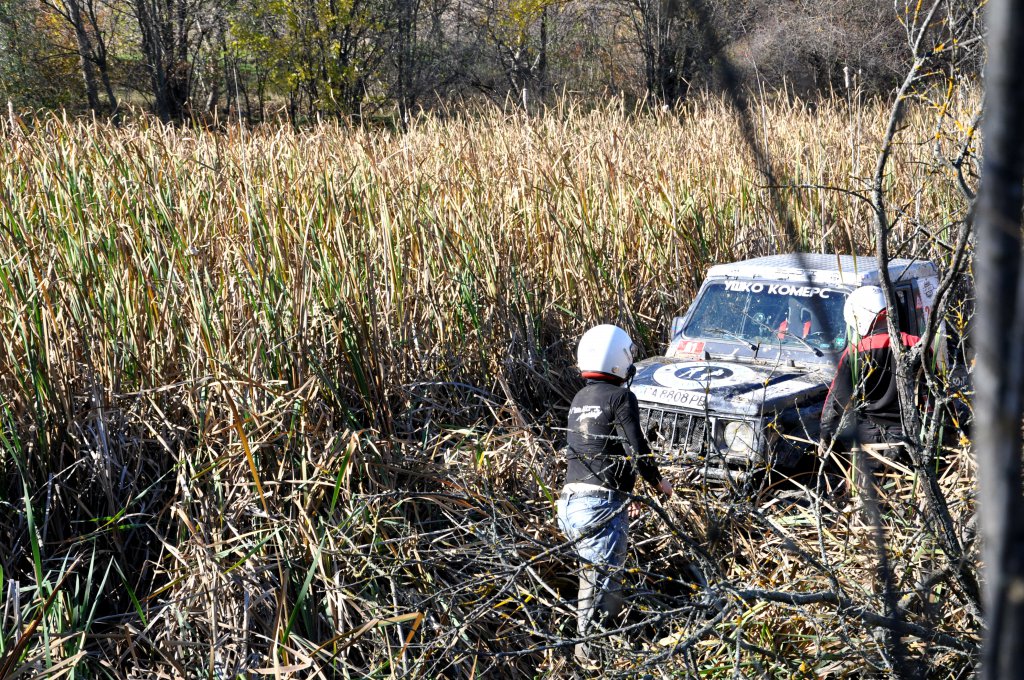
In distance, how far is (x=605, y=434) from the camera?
3840 millimetres

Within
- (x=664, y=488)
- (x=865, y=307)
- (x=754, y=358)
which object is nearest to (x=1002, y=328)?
(x=664, y=488)

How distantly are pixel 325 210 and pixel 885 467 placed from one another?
3324 mm

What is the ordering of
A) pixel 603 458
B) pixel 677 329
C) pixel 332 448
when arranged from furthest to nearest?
pixel 677 329, pixel 332 448, pixel 603 458

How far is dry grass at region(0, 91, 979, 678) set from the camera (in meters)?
3.16

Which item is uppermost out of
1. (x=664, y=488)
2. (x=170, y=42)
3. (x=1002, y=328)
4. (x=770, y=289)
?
(x=170, y=42)

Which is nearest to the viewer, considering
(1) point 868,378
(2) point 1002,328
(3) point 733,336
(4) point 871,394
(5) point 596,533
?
(2) point 1002,328

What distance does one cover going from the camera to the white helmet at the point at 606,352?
12.8ft

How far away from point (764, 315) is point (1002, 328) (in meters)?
5.01

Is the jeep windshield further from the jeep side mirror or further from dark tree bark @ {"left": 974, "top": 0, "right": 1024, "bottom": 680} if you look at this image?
dark tree bark @ {"left": 974, "top": 0, "right": 1024, "bottom": 680}

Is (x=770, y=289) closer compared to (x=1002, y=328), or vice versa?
(x=1002, y=328)

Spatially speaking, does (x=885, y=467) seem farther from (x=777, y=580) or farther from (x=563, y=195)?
(x=563, y=195)

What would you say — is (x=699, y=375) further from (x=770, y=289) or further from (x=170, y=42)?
(x=170, y=42)

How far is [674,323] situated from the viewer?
5.69 m

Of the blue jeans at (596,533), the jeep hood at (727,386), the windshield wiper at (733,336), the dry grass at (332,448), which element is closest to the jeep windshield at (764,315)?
the windshield wiper at (733,336)
